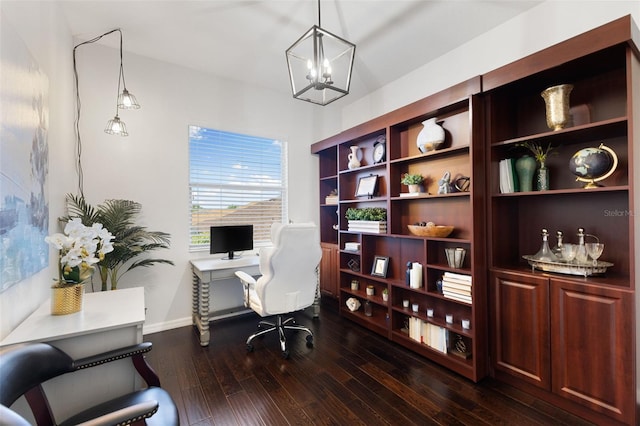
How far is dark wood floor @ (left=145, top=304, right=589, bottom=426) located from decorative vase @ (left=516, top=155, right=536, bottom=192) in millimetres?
1534

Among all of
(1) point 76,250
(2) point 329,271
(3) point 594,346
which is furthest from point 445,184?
(1) point 76,250

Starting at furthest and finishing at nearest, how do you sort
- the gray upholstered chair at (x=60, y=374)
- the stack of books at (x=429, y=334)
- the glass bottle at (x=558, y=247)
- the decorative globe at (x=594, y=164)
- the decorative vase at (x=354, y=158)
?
the decorative vase at (x=354, y=158), the stack of books at (x=429, y=334), the glass bottle at (x=558, y=247), the decorative globe at (x=594, y=164), the gray upholstered chair at (x=60, y=374)

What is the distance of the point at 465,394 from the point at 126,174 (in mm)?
3720

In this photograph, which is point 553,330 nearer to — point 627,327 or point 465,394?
point 627,327

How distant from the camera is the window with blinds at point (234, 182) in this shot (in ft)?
11.3

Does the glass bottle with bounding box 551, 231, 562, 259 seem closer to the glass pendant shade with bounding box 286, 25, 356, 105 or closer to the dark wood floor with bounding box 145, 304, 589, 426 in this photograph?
the dark wood floor with bounding box 145, 304, 589, 426

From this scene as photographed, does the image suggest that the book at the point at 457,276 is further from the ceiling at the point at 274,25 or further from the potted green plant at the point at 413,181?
the ceiling at the point at 274,25

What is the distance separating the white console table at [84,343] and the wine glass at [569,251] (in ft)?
8.97

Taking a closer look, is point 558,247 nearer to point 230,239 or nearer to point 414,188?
point 414,188

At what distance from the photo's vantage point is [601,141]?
196cm

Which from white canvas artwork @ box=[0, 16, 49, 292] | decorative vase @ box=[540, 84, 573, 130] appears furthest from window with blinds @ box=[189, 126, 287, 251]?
decorative vase @ box=[540, 84, 573, 130]

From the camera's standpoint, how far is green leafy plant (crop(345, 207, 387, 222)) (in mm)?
3156

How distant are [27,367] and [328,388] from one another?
1.74m

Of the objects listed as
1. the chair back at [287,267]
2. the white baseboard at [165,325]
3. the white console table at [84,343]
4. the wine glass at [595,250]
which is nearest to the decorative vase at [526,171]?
the wine glass at [595,250]
